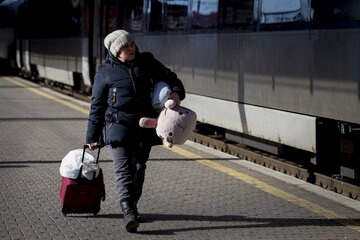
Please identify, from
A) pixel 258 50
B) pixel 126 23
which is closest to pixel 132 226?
pixel 258 50

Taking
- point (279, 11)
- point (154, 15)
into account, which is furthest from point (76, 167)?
point (154, 15)

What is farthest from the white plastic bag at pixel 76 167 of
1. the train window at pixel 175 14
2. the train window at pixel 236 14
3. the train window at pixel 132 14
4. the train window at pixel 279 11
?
the train window at pixel 132 14

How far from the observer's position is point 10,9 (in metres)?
30.3

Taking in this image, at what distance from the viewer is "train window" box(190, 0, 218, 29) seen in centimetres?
1097

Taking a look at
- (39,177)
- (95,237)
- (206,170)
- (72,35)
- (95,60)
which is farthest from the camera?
(72,35)

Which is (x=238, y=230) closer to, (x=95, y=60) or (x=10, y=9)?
(x=95, y=60)

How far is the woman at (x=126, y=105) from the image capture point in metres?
5.66

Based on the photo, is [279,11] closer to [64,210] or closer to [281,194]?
[281,194]

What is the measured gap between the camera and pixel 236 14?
10234 mm

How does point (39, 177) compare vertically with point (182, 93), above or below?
below

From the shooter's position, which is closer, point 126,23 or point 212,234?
point 212,234

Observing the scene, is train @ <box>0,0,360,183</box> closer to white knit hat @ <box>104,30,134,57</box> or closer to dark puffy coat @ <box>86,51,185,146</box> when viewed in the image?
dark puffy coat @ <box>86,51,185,146</box>

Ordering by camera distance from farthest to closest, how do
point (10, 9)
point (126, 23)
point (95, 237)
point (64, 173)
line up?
point (10, 9), point (126, 23), point (64, 173), point (95, 237)

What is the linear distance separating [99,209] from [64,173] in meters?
0.40
